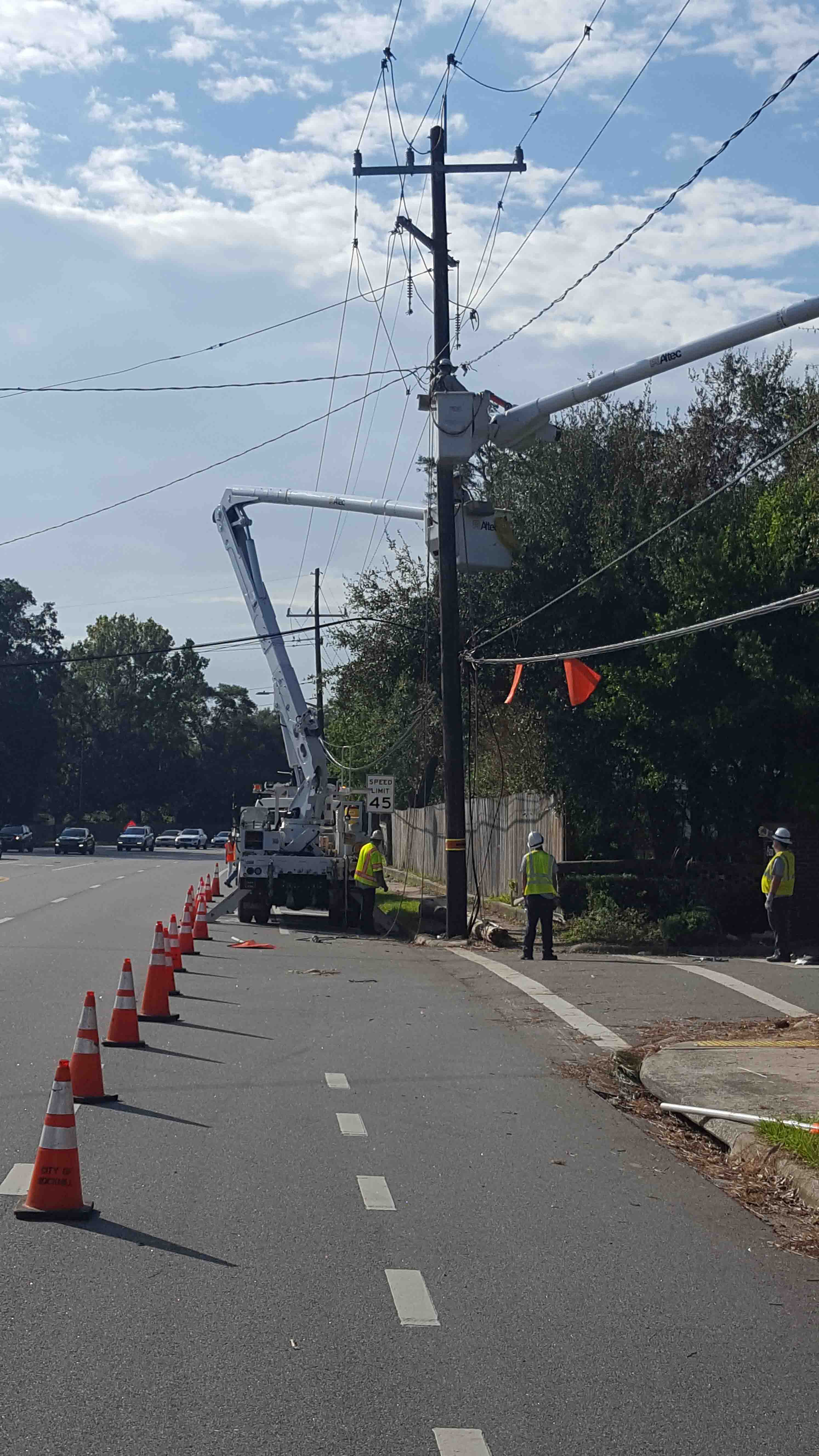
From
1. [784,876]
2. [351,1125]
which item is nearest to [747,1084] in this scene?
[351,1125]

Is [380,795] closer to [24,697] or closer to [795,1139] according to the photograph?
[795,1139]

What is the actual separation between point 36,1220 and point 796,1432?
343cm

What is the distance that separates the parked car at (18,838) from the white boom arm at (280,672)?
150ft

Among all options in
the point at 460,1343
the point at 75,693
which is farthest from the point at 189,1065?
the point at 75,693

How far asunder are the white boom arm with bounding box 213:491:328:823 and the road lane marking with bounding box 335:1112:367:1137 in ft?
61.1

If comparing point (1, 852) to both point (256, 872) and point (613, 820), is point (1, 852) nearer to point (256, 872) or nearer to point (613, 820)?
point (256, 872)

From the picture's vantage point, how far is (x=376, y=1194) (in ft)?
23.7

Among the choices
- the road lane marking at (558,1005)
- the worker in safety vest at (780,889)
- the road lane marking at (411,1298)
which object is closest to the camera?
the road lane marking at (411,1298)

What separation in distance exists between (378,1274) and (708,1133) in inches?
153

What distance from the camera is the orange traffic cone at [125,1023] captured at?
11.1 meters

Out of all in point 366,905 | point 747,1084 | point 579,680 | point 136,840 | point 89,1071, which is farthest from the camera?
point 136,840

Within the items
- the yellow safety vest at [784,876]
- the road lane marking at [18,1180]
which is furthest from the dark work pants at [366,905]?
the road lane marking at [18,1180]

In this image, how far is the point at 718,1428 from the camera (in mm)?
4574

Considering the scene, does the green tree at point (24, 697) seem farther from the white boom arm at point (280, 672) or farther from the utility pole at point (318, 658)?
the white boom arm at point (280, 672)
